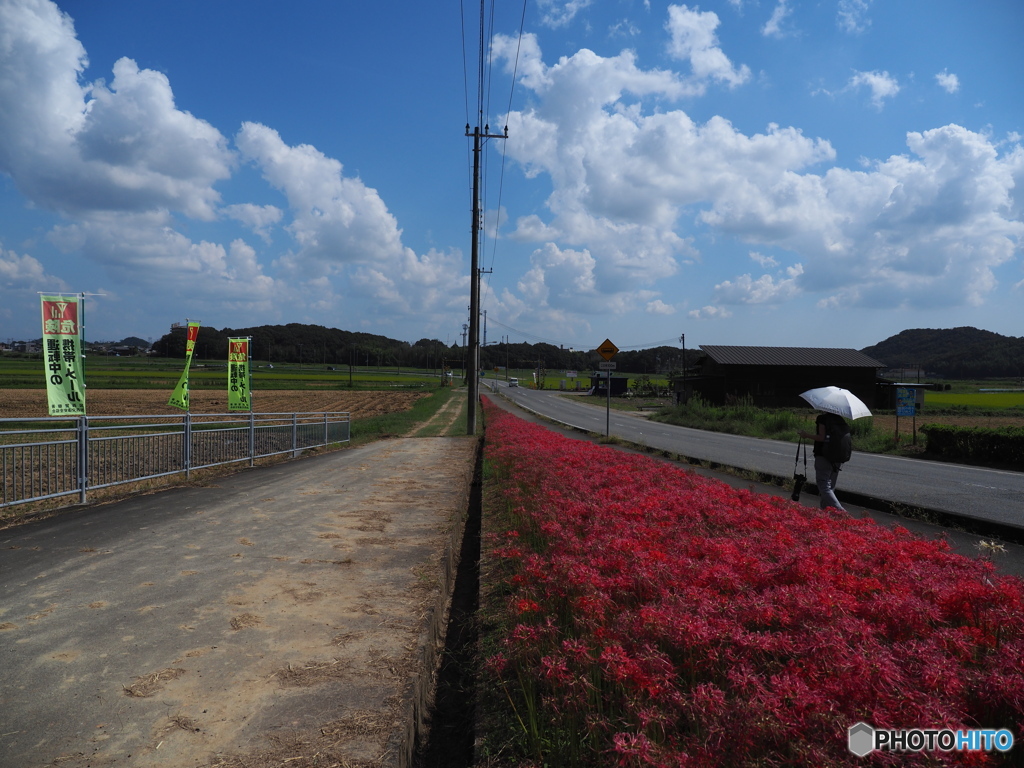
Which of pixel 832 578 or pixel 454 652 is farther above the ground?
pixel 832 578

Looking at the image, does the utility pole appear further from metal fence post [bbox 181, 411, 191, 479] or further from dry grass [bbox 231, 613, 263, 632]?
dry grass [bbox 231, 613, 263, 632]

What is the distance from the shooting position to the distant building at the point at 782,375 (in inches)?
1940

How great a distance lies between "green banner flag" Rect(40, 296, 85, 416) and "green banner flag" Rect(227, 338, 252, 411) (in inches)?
285

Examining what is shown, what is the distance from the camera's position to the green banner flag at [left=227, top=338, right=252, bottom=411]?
56.7ft

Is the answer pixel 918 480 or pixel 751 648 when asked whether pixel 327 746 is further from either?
pixel 918 480

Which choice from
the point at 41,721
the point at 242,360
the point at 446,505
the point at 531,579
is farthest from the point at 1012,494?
the point at 242,360

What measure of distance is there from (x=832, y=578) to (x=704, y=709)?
1.48 meters

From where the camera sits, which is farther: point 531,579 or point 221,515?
point 221,515

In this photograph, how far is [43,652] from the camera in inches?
144

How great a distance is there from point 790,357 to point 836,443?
1914 inches

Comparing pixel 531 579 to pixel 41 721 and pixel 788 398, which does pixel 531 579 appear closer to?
pixel 41 721

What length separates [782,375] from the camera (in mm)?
50281

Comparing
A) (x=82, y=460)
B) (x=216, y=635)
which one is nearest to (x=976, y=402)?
(x=82, y=460)

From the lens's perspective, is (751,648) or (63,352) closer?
(751,648)
